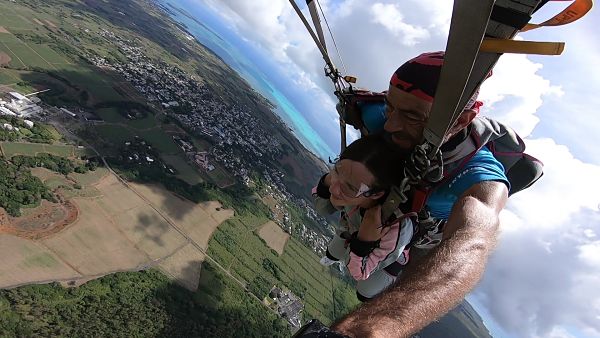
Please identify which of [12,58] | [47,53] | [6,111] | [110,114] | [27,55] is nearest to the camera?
[6,111]

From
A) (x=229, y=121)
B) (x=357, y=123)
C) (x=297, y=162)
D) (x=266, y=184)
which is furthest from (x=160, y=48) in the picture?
(x=357, y=123)

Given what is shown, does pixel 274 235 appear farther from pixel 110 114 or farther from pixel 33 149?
pixel 33 149

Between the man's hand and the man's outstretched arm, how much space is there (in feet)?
1.10

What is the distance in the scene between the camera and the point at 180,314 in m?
22.1

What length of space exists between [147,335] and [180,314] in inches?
99.5

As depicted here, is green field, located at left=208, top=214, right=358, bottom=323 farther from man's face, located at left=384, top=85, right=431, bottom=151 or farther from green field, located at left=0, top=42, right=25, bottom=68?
man's face, located at left=384, top=85, right=431, bottom=151

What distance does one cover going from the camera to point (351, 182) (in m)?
1.55

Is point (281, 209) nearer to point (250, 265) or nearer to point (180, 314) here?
point (250, 265)

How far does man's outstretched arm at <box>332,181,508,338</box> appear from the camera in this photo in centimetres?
81

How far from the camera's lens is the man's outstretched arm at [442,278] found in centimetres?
81

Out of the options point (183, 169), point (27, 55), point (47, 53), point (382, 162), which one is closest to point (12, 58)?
point (27, 55)

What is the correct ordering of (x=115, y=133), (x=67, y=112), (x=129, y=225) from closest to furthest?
(x=129, y=225) < (x=67, y=112) < (x=115, y=133)

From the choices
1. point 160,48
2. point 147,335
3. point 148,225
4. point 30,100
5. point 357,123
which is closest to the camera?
point 357,123

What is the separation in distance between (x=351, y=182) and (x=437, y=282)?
63cm
